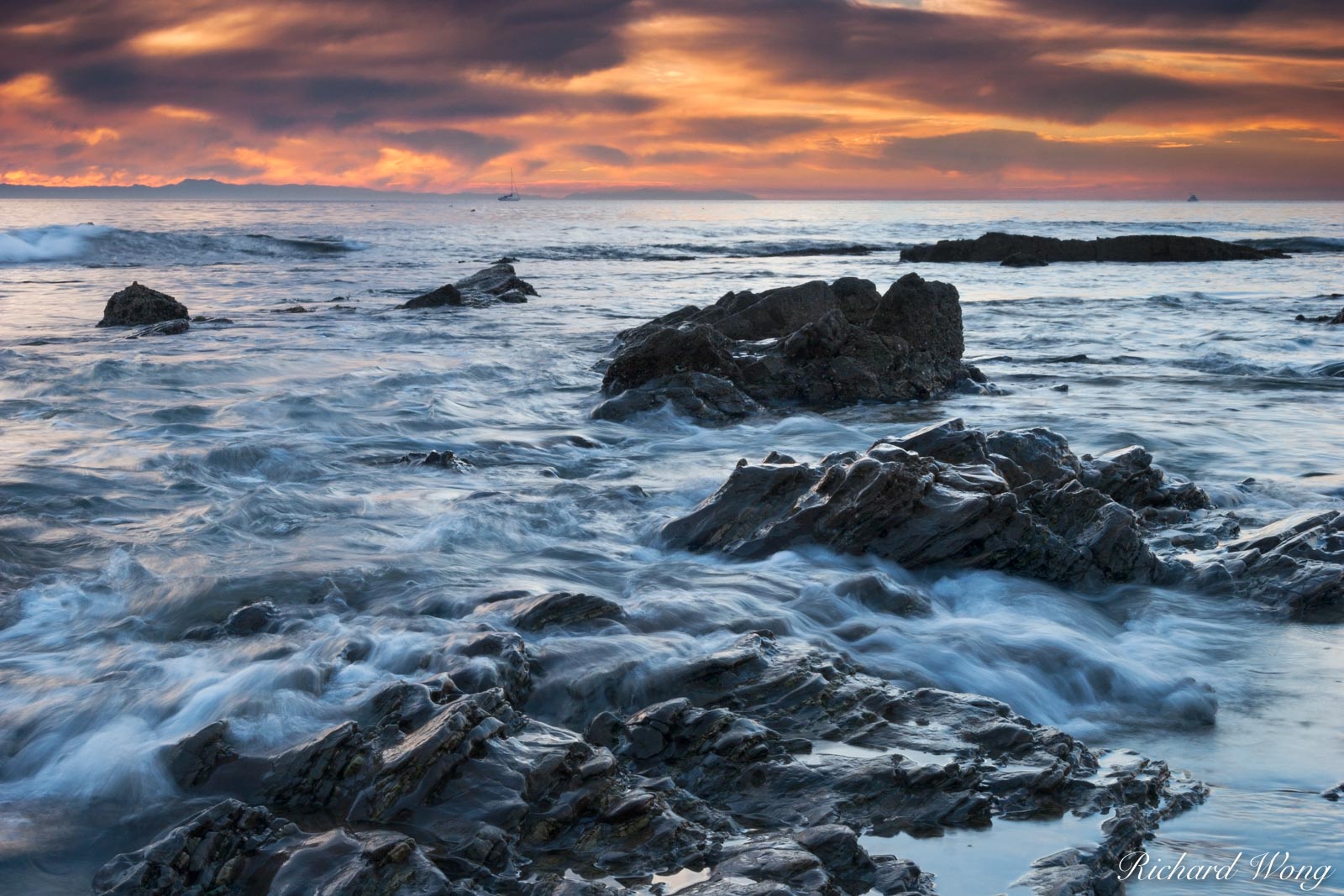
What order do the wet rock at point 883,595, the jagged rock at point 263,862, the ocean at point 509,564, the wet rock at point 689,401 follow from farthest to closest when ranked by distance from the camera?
1. the wet rock at point 689,401
2. the wet rock at point 883,595
3. the ocean at point 509,564
4. the jagged rock at point 263,862

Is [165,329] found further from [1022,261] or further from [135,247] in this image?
[1022,261]

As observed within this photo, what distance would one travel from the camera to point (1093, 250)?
38156 millimetres

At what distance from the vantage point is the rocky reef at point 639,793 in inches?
109

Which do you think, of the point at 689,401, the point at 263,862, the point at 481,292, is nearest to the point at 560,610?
the point at 263,862

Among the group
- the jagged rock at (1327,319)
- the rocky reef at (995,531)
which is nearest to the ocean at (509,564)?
the rocky reef at (995,531)

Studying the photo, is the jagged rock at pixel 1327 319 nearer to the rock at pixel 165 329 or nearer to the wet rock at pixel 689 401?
the wet rock at pixel 689 401

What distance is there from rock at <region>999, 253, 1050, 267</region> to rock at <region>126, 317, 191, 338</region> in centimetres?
2757

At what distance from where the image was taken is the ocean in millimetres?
3502

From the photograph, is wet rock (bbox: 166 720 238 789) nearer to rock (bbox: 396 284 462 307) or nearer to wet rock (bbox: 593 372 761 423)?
wet rock (bbox: 593 372 761 423)

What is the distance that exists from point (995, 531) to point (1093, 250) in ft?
119

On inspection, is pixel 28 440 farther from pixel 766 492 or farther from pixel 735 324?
pixel 735 324

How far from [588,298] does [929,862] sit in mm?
21412

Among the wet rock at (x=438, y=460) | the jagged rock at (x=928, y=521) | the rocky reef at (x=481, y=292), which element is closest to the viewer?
the jagged rock at (x=928, y=521)

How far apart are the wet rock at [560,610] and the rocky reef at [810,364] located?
5234 millimetres
